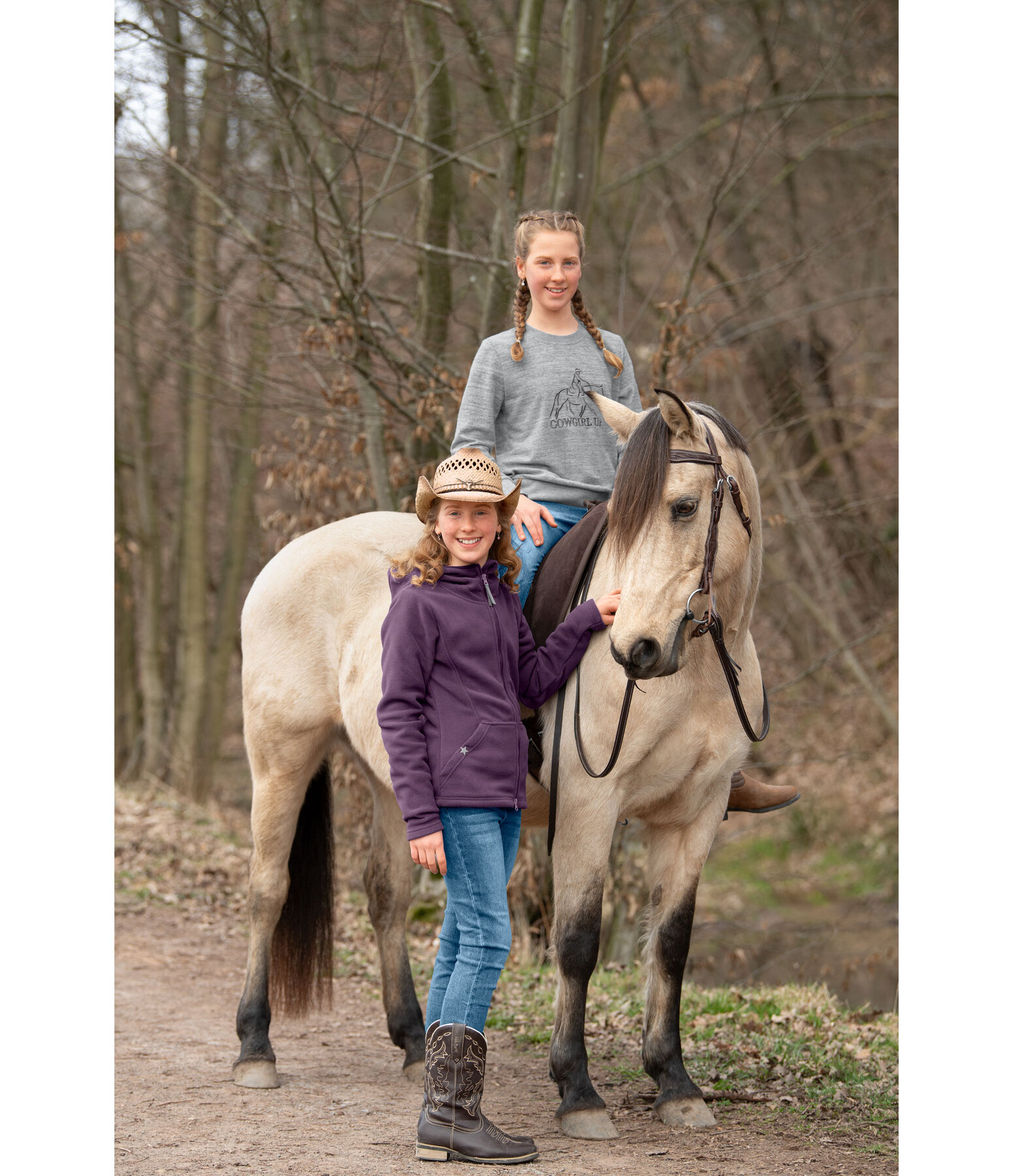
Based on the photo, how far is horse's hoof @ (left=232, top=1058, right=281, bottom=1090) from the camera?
432cm

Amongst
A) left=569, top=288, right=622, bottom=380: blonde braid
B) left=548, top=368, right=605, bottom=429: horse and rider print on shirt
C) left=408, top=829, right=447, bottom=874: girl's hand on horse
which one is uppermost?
left=569, top=288, right=622, bottom=380: blonde braid

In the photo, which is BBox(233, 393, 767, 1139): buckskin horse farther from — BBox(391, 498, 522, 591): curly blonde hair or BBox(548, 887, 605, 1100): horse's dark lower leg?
BBox(391, 498, 522, 591): curly blonde hair

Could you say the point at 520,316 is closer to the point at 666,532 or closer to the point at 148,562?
the point at 666,532

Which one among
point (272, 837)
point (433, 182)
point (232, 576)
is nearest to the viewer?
point (272, 837)

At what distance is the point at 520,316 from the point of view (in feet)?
13.1

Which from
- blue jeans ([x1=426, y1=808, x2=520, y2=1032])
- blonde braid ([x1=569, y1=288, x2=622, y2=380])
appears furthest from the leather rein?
blonde braid ([x1=569, y1=288, x2=622, y2=380])

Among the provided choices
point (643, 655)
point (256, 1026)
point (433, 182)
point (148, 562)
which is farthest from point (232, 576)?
point (643, 655)

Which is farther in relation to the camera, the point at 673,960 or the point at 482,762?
the point at 673,960

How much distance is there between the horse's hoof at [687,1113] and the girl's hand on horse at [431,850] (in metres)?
1.28

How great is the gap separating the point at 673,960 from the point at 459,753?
3.84ft

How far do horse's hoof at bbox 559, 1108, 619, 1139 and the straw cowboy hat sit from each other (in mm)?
1917

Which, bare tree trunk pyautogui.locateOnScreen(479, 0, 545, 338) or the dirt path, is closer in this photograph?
the dirt path

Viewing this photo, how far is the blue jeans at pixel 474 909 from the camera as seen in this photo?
327 centimetres

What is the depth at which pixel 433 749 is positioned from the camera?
3270 millimetres
